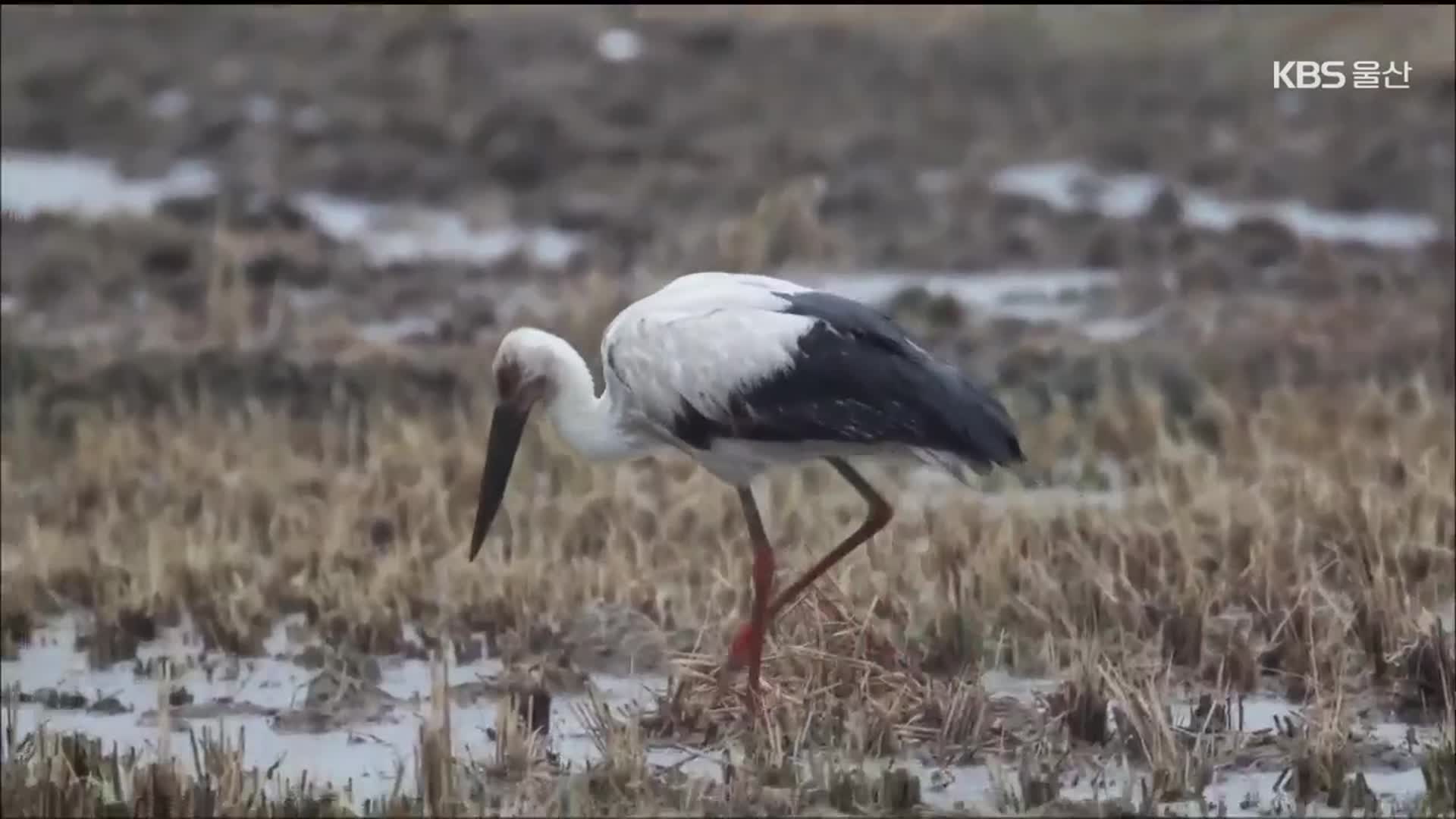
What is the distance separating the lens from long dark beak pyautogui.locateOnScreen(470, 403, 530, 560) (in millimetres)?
5121

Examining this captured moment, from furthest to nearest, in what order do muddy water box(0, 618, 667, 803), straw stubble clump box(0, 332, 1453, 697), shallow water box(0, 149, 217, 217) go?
shallow water box(0, 149, 217, 217) < straw stubble clump box(0, 332, 1453, 697) < muddy water box(0, 618, 667, 803)

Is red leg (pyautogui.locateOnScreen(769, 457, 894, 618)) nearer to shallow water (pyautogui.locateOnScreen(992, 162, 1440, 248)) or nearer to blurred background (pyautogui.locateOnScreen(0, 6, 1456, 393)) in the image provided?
blurred background (pyautogui.locateOnScreen(0, 6, 1456, 393))

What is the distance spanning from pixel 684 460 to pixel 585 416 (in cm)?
347

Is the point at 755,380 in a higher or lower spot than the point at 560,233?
lower

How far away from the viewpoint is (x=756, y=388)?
4.80 m

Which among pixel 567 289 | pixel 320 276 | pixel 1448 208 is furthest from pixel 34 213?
pixel 1448 208

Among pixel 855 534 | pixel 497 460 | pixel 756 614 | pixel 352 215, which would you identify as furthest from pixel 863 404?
pixel 352 215

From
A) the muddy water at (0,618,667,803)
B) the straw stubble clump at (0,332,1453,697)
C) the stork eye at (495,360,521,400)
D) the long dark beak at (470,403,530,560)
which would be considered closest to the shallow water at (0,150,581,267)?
the straw stubble clump at (0,332,1453,697)

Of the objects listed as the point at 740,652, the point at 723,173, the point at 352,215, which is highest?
the point at 723,173

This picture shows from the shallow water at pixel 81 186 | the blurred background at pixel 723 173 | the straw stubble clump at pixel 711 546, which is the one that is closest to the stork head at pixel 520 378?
the straw stubble clump at pixel 711 546

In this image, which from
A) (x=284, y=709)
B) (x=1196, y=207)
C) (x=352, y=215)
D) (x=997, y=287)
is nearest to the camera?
(x=284, y=709)

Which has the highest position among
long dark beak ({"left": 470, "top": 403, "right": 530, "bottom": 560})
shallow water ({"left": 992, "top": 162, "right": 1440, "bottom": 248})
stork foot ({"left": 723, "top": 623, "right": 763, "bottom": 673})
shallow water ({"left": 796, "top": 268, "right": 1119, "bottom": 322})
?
shallow water ({"left": 992, "top": 162, "right": 1440, "bottom": 248})

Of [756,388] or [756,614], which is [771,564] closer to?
[756,614]

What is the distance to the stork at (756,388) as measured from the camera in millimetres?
4773
